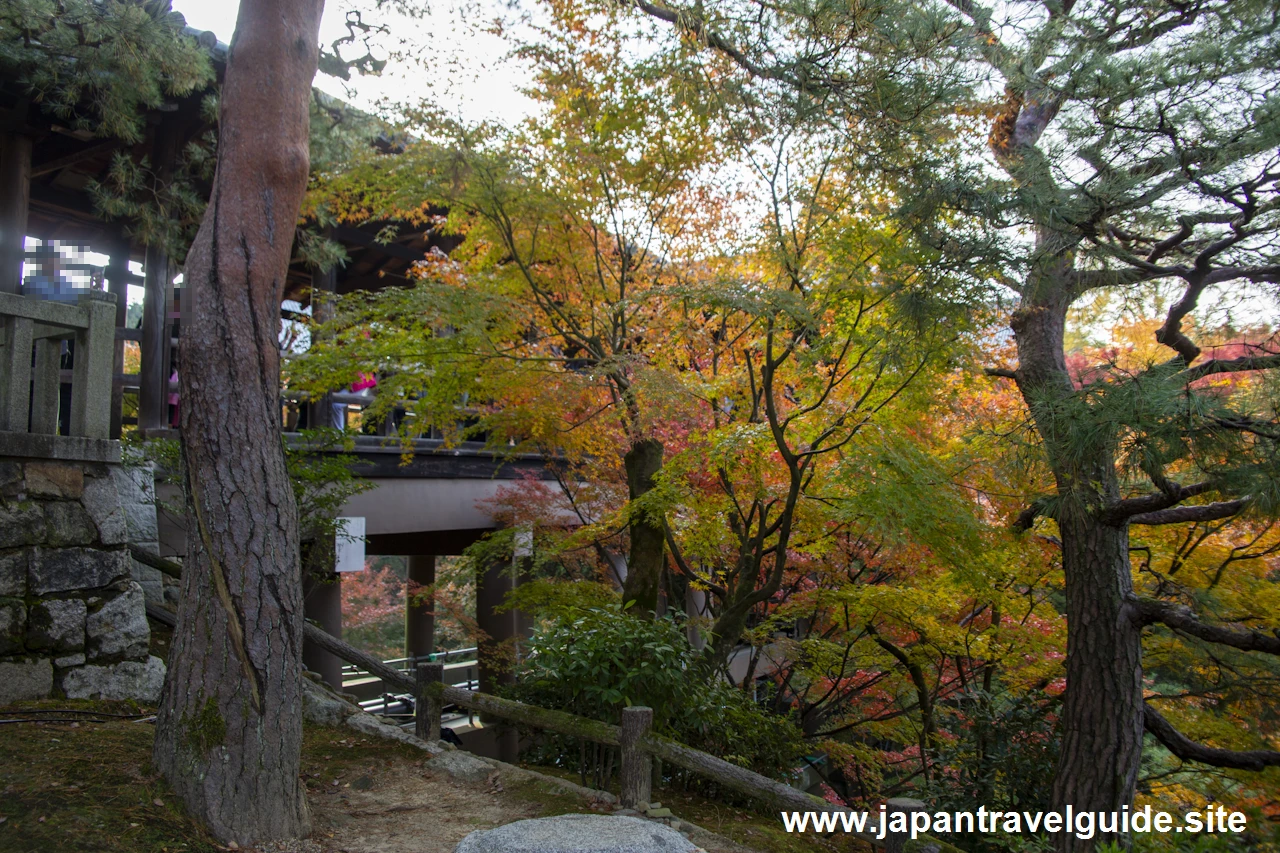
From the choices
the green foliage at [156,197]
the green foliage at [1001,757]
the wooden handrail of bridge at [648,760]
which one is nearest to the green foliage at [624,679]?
the wooden handrail of bridge at [648,760]

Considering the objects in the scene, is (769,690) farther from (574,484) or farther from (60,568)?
(60,568)

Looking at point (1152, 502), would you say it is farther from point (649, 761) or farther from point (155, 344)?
point (155, 344)

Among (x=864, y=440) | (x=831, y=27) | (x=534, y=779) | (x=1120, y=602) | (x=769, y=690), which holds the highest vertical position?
(x=831, y=27)

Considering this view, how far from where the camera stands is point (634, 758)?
4.61 m

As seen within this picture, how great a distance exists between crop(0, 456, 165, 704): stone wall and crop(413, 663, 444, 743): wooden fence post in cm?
158

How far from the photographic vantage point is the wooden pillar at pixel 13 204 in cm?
745

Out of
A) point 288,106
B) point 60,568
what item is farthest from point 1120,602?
point 60,568

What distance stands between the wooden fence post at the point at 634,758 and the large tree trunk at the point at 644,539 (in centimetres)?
251

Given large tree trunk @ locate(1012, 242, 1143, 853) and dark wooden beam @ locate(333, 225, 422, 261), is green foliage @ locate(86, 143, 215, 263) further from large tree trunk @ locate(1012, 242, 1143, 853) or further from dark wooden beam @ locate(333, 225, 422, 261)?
large tree trunk @ locate(1012, 242, 1143, 853)

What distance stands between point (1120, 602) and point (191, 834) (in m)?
5.53

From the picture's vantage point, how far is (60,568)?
4.66 metres

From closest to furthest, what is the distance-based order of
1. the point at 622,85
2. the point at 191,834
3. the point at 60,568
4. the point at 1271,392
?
the point at 191,834, the point at 1271,392, the point at 60,568, the point at 622,85

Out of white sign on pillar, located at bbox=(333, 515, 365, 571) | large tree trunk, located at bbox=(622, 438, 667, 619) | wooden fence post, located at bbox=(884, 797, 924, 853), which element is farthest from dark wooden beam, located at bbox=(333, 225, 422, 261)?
wooden fence post, located at bbox=(884, 797, 924, 853)

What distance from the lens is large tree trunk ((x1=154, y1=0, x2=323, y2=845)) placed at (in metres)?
3.59
